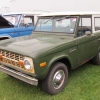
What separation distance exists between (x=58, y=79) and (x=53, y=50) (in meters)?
0.72

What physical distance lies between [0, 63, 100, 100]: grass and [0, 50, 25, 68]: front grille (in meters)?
0.73

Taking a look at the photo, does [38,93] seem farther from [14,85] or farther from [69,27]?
[69,27]

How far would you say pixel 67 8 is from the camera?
8.27 meters

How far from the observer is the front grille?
9.58 feet

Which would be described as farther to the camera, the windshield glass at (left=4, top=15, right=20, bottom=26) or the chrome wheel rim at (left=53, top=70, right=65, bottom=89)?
the windshield glass at (left=4, top=15, right=20, bottom=26)

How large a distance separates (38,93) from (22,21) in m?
3.84

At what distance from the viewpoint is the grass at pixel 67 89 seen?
3.16 metres

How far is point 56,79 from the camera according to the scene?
3.19m

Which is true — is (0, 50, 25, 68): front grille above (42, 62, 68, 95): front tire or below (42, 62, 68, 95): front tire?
above

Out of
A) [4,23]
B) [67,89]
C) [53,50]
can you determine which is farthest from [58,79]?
[4,23]

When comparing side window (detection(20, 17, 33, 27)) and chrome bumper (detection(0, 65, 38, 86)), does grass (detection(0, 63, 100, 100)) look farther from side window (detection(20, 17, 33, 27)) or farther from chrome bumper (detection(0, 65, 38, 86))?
side window (detection(20, 17, 33, 27))

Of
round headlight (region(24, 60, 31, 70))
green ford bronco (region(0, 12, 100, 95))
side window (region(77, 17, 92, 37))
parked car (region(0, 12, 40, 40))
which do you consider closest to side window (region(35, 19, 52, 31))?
green ford bronco (region(0, 12, 100, 95))

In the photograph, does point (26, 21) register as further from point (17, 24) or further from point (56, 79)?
point (56, 79)

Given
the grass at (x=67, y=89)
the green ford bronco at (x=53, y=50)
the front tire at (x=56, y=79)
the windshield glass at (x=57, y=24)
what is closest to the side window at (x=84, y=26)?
the green ford bronco at (x=53, y=50)
